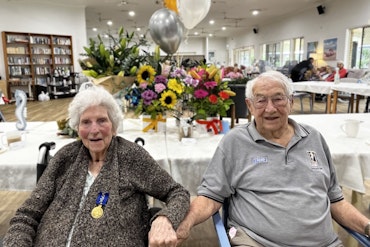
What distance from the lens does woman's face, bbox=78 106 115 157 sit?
4.42 ft

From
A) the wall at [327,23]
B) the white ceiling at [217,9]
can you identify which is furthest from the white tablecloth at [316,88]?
the white ceiling at [217,9]

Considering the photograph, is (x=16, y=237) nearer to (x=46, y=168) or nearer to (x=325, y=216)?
(x=46, y=168)

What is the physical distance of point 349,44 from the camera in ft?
32.8

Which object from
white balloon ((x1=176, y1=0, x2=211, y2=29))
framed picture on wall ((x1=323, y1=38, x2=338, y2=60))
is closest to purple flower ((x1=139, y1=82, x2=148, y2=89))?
white balloon ((x1=176, y1=0, x2=211, y2=29))

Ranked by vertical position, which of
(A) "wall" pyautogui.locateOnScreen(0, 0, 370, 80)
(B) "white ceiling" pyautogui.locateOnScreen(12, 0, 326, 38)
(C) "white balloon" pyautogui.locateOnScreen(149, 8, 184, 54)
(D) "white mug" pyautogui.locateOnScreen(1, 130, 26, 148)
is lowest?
(D) "white mug" pyautogui.locateOnScreen(1, 130, 26, 148)

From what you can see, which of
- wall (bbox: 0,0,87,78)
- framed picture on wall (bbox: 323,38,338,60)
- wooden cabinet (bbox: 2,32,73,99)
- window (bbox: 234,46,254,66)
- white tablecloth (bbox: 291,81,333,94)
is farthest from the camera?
A: window (bbox: 234,46,254,66)

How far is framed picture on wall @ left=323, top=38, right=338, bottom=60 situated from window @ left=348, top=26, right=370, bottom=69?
57cm

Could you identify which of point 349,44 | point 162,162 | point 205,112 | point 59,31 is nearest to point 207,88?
point 205,112

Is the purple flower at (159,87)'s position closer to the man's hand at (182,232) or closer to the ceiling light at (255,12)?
the man's hand at (182,232)

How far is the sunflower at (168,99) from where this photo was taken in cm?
200

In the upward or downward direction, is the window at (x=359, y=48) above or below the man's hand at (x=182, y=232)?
above

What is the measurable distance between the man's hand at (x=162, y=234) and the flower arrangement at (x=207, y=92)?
1.00 m

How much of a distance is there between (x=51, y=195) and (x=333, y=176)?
1.26 m

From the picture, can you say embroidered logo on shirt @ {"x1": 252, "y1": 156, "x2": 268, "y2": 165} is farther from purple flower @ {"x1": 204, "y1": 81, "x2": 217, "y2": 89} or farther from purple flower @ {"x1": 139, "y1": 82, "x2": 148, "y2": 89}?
purple flower @ {"x1": 139, "y1": 82, "x2": 148, "y2": 89}
